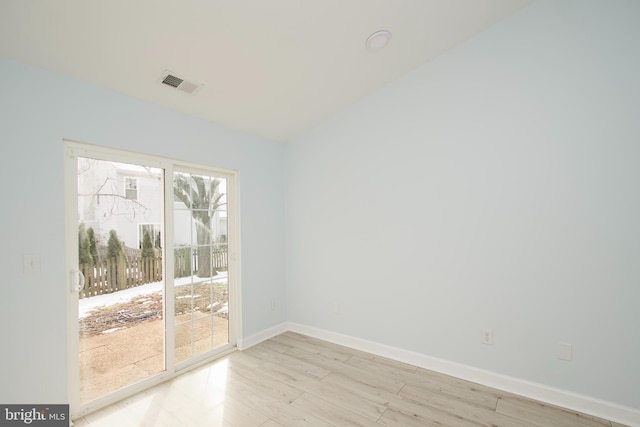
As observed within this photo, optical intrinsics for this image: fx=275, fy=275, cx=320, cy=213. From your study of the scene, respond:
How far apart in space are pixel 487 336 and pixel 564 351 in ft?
1.71

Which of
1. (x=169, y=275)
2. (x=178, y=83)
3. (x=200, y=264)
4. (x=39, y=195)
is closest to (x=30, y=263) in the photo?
(x=39, y=195)

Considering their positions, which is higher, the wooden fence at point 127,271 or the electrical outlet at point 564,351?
the wooden fence at point 127,271

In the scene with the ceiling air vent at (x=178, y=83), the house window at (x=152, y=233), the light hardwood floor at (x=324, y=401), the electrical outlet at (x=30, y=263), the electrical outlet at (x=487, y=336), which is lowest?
the light hardwood floor at (x=324, y=401)

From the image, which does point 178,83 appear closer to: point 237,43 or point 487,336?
point 237,43

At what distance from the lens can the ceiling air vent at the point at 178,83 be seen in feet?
7.44

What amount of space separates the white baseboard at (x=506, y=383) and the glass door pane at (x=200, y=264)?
4.66ft

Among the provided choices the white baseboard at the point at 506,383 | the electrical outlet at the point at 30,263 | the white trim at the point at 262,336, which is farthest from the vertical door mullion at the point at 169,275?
the white baseboard at the point at 506,383

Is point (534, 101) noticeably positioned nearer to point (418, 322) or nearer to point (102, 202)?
point (418, 322)

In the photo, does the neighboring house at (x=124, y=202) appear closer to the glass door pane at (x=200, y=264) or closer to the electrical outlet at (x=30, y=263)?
the glass door pane at (x=200, y=264)

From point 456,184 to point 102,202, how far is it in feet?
10.4

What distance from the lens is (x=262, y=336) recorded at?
139 inches

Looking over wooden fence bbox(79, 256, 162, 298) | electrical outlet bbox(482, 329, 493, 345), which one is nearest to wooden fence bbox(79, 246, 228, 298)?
wooden fence bbox(79, 256, 162, 298)

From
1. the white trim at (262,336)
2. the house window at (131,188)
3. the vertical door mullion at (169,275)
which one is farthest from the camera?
the white trim at (262,336)

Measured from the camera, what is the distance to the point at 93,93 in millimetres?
2193
